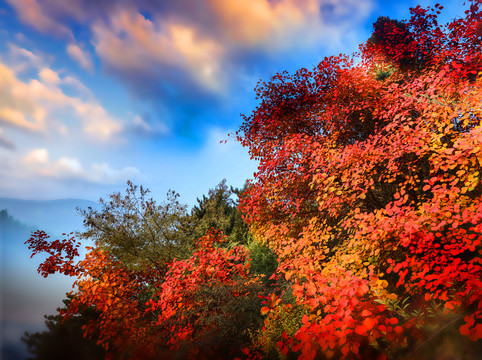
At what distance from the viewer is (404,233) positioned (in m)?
5.40

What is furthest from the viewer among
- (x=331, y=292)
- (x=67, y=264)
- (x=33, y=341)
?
(x=33, y=341)

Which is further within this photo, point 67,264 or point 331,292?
point 67,264

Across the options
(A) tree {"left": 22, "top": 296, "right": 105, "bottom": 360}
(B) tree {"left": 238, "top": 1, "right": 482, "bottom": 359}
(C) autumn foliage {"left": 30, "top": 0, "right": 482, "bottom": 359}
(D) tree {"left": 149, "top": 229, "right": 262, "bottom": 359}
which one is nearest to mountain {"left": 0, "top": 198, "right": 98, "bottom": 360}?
(A) tree {"left": 22, "top": 296, "right": 105, "bottom": 360}


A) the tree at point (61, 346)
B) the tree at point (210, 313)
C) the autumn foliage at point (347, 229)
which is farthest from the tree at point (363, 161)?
the tree at point (61, 346)

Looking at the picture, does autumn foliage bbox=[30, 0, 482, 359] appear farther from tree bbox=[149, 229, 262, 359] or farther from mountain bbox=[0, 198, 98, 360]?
mountain bbox=[0, 198, 98, 360]

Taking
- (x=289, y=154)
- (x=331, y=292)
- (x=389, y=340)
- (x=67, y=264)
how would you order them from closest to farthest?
(x=389, y=340)
(x=331, y=292)
(x=67, y=264)
(x=289, y=154)

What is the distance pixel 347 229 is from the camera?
8773 mm

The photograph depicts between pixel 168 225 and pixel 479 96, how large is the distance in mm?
16114

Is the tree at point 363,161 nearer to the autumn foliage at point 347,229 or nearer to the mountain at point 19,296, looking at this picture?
the autumn foliage at point 347,229

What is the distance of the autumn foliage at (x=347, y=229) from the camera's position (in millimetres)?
4371

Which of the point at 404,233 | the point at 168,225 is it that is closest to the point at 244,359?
the point at 404,233

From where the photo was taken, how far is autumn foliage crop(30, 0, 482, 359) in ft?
14.3

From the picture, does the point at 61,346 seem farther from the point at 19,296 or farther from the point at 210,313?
the point at 19,296

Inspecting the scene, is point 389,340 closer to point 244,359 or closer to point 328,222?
point 244,359
